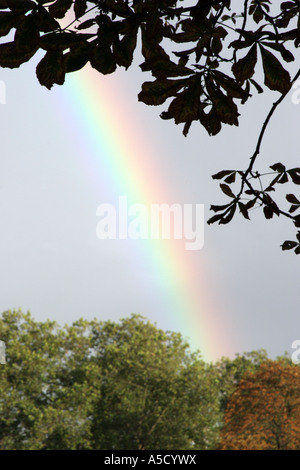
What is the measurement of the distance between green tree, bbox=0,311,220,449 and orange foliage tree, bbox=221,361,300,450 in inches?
193

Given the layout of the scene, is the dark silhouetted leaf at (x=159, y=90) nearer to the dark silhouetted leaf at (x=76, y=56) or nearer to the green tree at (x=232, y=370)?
the dark silhouetted leaf at (x=76, y=56)

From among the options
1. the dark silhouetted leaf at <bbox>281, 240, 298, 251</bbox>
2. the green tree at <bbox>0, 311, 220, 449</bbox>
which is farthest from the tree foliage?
the dark silhouetted leaf at <bbox>281, 240, 298, 251</bbox>

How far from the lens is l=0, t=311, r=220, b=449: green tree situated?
91.2 feet

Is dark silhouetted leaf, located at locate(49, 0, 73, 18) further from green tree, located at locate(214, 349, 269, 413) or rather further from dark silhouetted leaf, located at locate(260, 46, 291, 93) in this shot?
green tree, located at locate(214, 349, 269, 413)

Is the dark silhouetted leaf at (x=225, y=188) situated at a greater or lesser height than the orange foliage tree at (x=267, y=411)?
lesser

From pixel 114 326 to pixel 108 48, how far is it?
105 ft

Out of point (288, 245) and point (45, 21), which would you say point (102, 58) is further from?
point (288, 245)

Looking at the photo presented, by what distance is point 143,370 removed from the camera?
2945 cm

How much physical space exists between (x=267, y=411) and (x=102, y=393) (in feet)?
34.9

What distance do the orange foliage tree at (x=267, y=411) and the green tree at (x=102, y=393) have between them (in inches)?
193

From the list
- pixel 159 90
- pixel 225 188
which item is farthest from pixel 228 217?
pixel 159 90

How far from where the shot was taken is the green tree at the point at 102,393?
27.8m

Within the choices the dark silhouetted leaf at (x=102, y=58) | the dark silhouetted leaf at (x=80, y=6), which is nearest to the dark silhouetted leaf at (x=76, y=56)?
the dark silhouetted leaf at (x=102, y=58)

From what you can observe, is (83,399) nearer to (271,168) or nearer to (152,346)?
(152,346)
